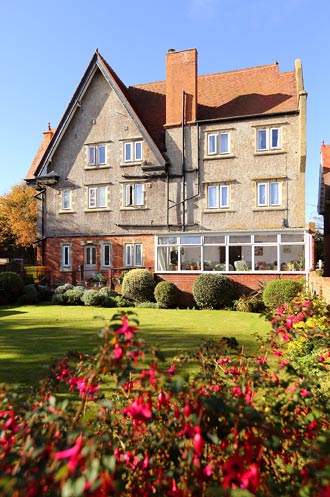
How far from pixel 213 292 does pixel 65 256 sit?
40.2 feet

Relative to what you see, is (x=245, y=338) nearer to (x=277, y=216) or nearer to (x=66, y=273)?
(x=277, y=216)

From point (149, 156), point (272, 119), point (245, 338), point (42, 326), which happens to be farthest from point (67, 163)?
point (245, 338)

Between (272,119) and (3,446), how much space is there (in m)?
22.7

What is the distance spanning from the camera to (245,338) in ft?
32.4

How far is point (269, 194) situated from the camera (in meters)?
21.6

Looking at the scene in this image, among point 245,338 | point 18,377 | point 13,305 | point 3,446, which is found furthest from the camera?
point 13,305

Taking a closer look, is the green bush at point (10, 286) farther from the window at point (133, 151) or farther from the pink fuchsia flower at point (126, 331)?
the pink fuchsia flower at point (126, 331)

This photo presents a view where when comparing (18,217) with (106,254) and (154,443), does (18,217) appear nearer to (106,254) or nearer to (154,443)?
(106,254)

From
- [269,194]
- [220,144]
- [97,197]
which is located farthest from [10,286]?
[269,194]

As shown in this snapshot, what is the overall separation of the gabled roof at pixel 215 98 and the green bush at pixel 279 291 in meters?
10.7

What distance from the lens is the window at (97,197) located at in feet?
81.4

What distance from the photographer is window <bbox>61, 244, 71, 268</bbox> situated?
2506cm

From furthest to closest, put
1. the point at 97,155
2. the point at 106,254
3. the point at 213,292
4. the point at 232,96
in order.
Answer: the point at 97,155, the point at 106,254, the point at 232,96, the point at 213,292

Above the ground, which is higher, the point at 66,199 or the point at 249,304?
the point at 66,199
